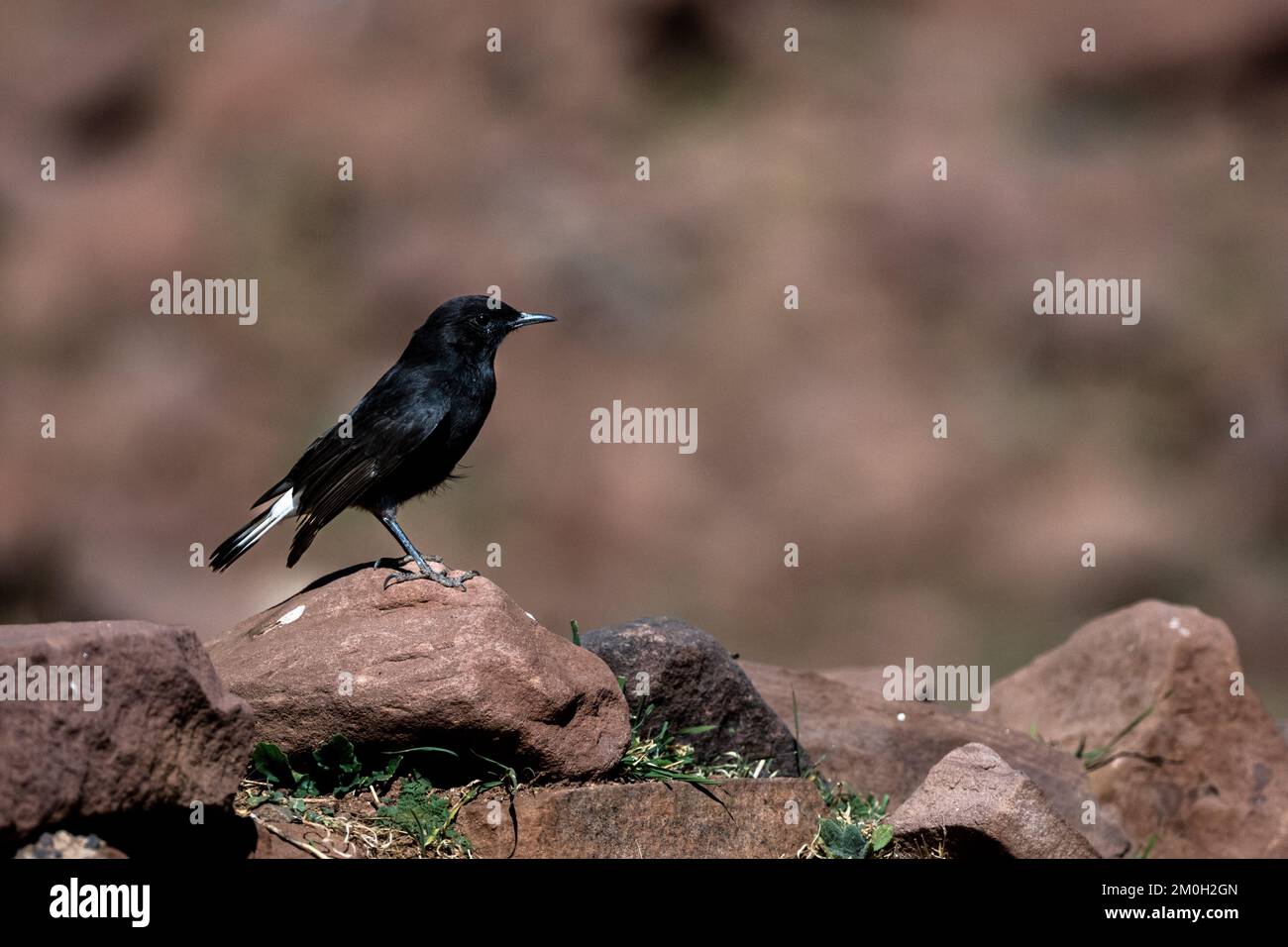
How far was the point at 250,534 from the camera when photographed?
21.6ft

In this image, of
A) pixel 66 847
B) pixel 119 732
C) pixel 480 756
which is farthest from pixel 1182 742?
pixel 66 847

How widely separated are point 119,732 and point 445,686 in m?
1.29

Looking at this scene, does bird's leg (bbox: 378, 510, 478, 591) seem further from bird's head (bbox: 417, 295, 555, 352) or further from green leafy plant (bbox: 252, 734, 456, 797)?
bird's head (bbox: 417, 295, 555, 352)

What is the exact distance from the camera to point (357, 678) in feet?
17.3

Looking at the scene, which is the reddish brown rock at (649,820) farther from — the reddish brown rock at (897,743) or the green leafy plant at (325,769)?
the reddish brown rock at (897,743)

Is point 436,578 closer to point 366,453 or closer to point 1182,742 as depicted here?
point 366,453

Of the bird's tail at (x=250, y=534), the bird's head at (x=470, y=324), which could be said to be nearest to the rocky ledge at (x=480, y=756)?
the bird's tail at (x=250, y=534)

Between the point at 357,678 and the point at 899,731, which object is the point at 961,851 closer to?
the point at 899,731

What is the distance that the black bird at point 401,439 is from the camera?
21.2ft

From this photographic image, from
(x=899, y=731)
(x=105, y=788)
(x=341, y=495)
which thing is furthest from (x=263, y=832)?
(x=899, y=731)

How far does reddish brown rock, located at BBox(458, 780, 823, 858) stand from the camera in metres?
5.26

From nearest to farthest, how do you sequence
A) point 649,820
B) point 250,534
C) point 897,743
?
1. point 649,820
2. point 250,534
3. point 897,743

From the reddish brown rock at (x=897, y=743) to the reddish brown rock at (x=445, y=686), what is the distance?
1922mm
